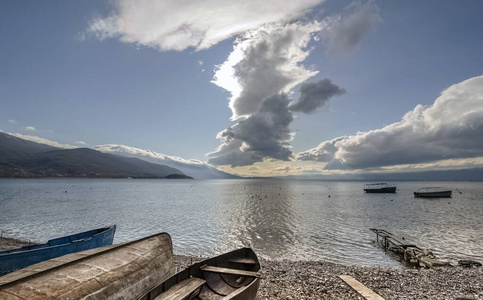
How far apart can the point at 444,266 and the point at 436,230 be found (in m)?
21.4

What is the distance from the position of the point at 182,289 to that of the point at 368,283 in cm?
1246

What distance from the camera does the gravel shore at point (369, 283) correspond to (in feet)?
43.5

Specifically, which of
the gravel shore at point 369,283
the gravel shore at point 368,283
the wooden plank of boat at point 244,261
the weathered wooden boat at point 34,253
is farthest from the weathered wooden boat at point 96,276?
the weathered wooden boat at point 34,253

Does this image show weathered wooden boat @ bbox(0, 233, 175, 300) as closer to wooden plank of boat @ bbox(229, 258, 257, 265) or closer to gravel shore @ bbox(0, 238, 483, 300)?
wooden plank of boat @ bbox(229, 258, 257, 265)

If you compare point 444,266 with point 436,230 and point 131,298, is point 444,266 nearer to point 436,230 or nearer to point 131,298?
point 436,230

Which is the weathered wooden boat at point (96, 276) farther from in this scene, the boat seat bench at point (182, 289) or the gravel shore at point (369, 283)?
the gravel shore at point (369, 283)

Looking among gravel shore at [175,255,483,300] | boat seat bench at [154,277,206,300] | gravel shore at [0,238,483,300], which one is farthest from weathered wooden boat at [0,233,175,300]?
gravel shore at [175,255,483,300]

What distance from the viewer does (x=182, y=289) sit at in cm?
973

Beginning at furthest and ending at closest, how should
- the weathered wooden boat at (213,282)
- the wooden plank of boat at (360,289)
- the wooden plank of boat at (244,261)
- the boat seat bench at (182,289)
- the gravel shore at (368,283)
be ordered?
the wooden plank of boat at (244,261), the gravel shore at (368,283), the wooden plank of boat at (360,289), the weathered wooden boat at (213,282), the boat seat bench at (182,289)

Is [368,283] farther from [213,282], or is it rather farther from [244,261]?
[213,282]

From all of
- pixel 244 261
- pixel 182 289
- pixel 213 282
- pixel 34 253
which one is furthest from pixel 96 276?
pixel 34 253

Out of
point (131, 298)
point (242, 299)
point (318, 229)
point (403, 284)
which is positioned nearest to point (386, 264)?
point (403, 284)

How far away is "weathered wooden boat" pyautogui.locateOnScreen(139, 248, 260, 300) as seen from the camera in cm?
919

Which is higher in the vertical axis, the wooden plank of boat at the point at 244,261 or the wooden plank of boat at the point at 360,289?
the wooden plank of boat at the point at 244,261
